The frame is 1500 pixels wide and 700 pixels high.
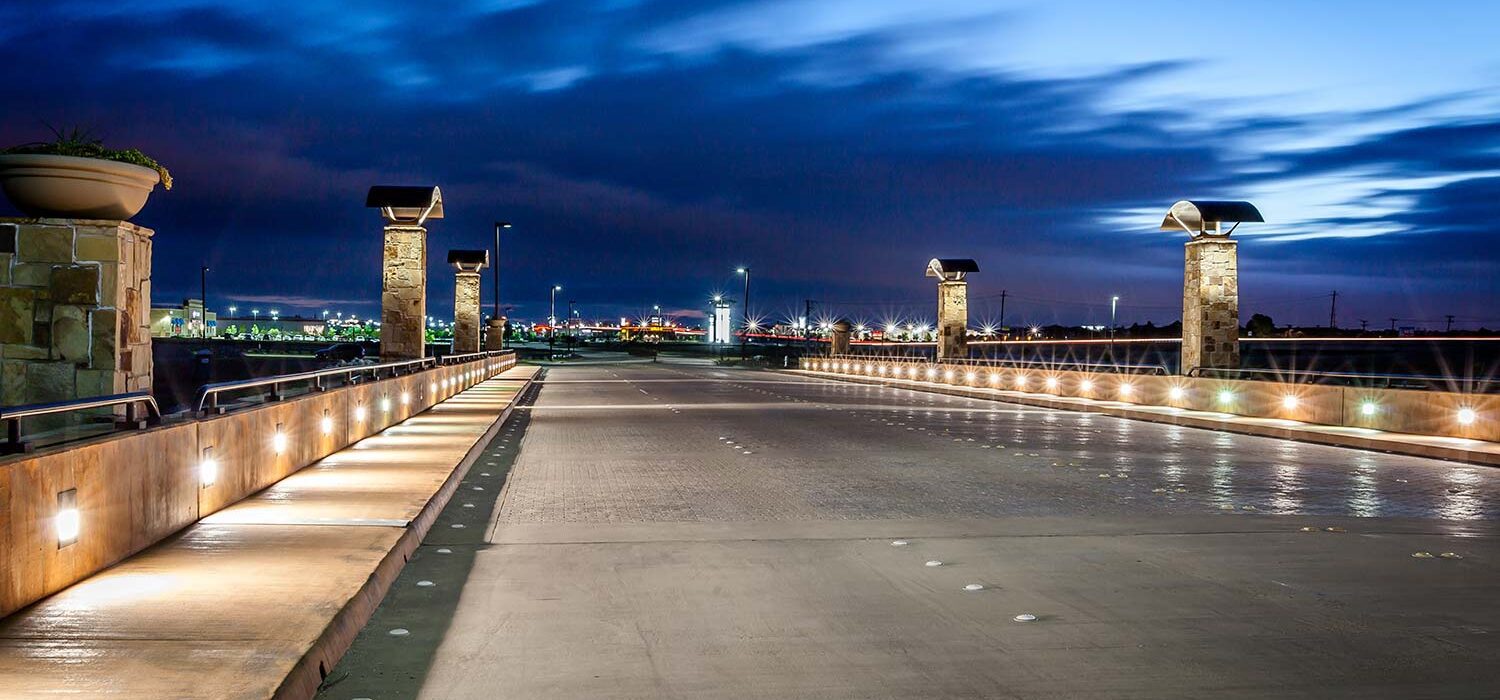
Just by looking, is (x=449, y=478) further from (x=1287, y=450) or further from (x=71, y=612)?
(x=1287, y=450)

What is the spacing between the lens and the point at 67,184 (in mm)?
10797

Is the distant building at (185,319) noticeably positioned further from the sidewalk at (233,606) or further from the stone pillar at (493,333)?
the sidewalk at (233,606)

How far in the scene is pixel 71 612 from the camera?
6832 millimetres

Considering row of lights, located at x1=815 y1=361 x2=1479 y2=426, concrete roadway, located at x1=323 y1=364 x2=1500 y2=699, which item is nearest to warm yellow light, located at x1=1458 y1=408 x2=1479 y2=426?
row of lights, located at x1=815 y1=361 x2=1479 y2=426

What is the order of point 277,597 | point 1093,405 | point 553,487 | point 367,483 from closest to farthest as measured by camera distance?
point 277,597, point 367,483, point 553,487, point 1093,405

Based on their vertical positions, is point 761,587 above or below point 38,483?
below

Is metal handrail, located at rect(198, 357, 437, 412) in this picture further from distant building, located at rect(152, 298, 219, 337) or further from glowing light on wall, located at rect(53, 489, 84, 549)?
distant building, located at rect(152, 298, 219, 337)

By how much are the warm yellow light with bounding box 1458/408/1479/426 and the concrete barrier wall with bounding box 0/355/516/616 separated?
58.8 ft

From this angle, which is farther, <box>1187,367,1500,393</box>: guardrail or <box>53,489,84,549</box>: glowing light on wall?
<box>1187,367,1500,393</box>: guardrail

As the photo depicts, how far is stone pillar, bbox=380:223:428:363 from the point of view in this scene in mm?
26984

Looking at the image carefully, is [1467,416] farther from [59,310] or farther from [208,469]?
[59,310]

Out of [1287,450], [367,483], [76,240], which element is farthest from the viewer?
[1287,450]

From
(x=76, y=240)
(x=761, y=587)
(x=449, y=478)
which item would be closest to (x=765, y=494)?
(x=449, y=478)

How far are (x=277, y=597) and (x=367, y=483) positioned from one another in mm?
5807
